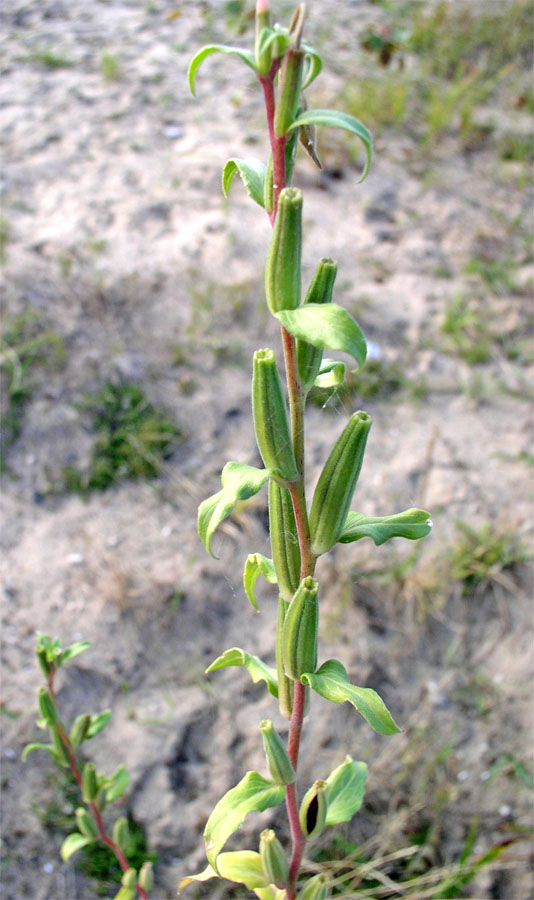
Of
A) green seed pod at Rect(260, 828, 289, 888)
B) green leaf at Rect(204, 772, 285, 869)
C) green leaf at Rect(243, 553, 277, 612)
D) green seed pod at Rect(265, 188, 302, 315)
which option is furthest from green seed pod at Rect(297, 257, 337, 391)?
green seed pod at Rect(260, 828, 289, 888)

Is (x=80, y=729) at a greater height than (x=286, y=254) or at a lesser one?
lesser

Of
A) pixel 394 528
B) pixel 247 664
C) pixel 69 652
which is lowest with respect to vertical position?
pixel 69 652

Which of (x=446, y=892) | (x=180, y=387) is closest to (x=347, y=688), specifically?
(x=446, y=892)

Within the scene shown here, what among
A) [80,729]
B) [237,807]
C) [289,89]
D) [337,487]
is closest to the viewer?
[289,89]

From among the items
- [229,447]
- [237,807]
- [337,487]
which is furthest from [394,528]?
[229,447]

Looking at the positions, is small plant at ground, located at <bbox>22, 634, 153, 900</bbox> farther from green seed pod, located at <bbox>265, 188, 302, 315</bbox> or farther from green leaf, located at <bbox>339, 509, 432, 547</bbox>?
green seed pod, located at <bbox>265, 188, 302, 315</bbox>

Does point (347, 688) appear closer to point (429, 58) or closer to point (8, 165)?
point (8, 165)

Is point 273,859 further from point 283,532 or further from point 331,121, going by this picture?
point 331,121
